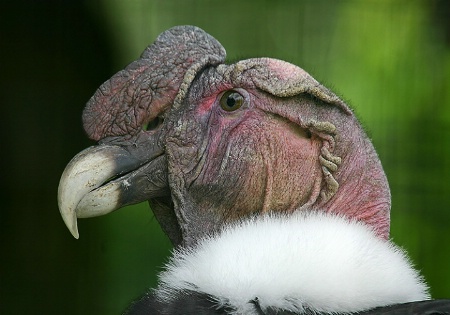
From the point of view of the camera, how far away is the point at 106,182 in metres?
3.23

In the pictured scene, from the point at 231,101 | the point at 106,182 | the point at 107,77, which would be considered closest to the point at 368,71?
the point at 107,77

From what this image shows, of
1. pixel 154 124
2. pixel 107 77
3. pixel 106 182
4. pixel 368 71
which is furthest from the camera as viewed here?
pixel 368 71

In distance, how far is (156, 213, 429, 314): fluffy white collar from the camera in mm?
2822

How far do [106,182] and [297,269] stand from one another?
0.81 meters

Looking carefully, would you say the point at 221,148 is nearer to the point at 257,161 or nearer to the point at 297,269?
the point at 257,161

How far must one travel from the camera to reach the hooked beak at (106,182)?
3107mm

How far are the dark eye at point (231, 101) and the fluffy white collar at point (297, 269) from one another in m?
0.48

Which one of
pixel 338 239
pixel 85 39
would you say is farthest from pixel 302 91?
pixel 85 39

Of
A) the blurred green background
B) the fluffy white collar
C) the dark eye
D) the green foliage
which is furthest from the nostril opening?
the green foliage

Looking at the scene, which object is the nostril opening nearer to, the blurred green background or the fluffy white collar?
the fluffy white collar

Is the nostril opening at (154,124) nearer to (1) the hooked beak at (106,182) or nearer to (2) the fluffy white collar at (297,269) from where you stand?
(1) the hooked beak at (106,182)

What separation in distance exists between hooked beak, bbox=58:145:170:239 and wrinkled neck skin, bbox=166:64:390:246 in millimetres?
79

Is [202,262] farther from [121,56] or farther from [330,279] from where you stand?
[121,56]

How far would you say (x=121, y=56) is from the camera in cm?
670
